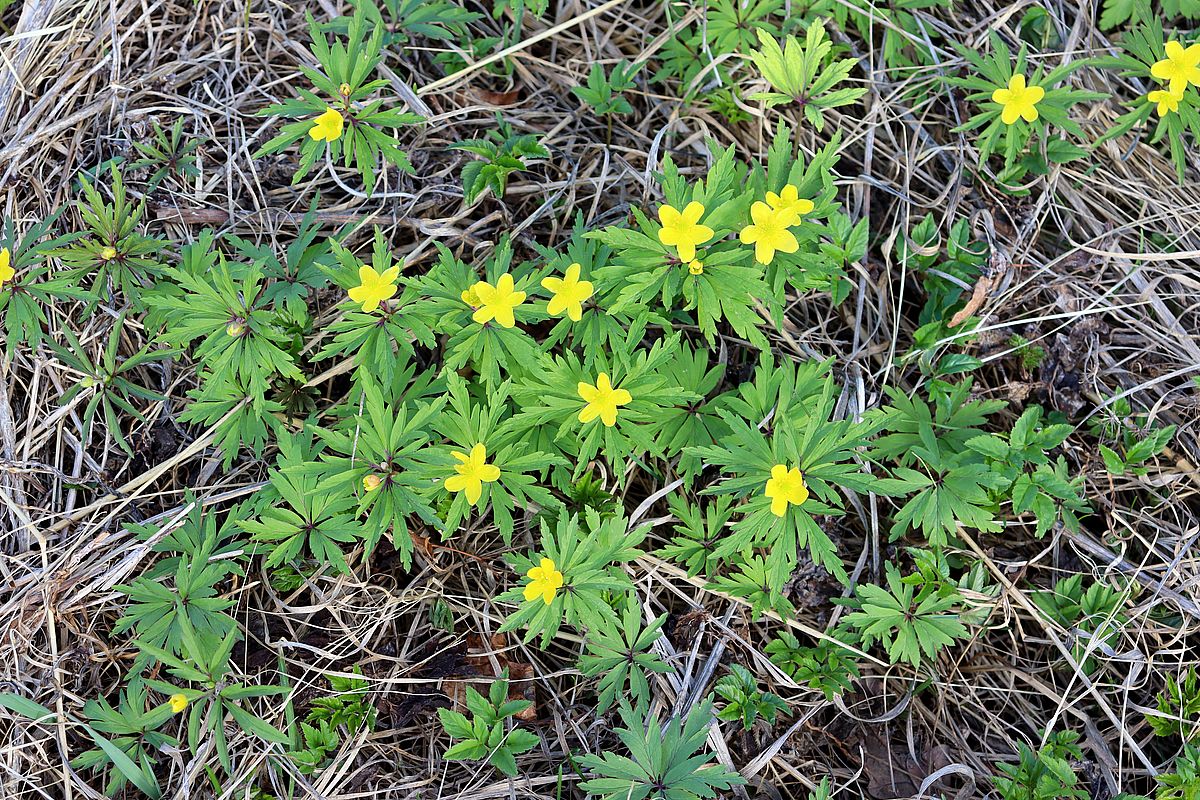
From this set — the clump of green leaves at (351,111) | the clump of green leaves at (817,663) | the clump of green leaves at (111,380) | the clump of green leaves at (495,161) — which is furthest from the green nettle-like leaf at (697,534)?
the clump of green leaves at (111,380)

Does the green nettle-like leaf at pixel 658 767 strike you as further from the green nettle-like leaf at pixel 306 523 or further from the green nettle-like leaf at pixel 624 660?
the green nettle-like leaf at pixel 306 523

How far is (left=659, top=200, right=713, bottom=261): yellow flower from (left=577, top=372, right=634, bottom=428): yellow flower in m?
0.43

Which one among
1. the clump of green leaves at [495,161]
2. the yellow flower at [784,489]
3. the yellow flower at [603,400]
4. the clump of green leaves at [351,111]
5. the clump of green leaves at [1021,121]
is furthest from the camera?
the clump of green leaves at [495,161]

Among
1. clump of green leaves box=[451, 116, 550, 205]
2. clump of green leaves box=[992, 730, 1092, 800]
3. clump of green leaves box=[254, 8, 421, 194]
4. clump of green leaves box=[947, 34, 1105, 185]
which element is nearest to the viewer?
clump of green leaves box=[992, 730, 1092, 800]

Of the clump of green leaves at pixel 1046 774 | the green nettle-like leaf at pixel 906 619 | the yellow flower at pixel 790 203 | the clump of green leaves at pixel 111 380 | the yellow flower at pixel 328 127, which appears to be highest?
the yellow flower at pixel 328 127

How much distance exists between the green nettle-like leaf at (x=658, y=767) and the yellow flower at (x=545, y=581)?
0.47 meters

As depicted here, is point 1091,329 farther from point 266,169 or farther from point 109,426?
point 109,426

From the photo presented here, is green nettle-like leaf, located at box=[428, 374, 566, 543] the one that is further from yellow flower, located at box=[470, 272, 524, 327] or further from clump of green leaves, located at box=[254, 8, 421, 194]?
clump of green leaves, located at box=[254, 8, 421, 194]

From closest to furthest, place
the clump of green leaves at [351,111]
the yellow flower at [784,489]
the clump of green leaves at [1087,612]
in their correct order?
the yellow flower at [784,489]
the clump of green leaves at [351,111]
the clump of green leaves at [1087,612]

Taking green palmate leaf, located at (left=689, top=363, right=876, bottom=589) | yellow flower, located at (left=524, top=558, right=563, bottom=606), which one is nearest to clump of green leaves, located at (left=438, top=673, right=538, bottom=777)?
yellow flower, located at (left=524, top=558, right=563, bottom=606)

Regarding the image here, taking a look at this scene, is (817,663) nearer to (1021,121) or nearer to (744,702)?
(744,702)

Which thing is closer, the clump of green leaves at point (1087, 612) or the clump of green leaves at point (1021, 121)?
the clump of green leaves at point (1087, 612)

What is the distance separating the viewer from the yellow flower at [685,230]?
95.0 inches

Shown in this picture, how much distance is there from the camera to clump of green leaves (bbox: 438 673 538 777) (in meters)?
2.66
